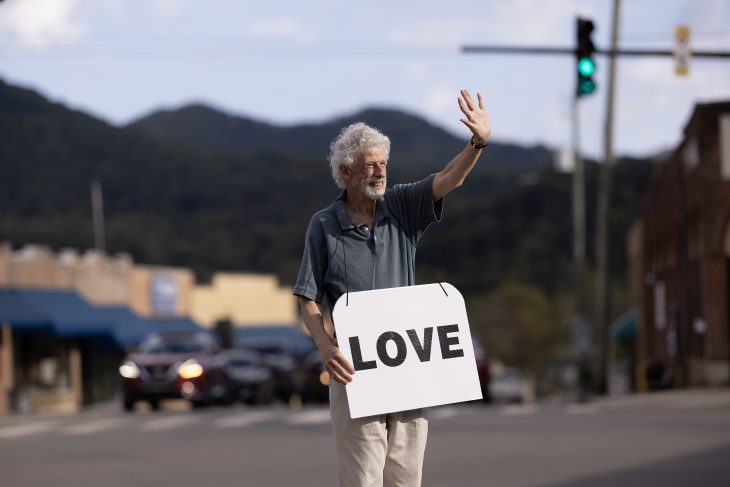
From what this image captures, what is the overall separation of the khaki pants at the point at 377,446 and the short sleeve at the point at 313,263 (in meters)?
0.45

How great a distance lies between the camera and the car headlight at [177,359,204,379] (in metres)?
30.2

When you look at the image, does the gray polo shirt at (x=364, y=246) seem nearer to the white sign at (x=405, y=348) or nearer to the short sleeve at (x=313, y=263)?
the short sleeve at (x=313, y=263)

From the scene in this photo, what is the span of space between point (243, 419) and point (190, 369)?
22.9ft

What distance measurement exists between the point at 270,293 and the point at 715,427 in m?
67.0

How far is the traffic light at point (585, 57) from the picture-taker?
917 inches

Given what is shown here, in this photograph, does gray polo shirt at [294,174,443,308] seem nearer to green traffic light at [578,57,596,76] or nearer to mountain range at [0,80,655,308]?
green traffic light at [578,57,596,76]

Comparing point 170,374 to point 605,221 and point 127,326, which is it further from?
point 127,326

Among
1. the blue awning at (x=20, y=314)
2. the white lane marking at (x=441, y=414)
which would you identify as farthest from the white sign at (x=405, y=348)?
the blue awning at (x=20, y=314)

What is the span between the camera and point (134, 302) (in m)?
64.8

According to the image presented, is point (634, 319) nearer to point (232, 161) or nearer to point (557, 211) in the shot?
point (557, 211)

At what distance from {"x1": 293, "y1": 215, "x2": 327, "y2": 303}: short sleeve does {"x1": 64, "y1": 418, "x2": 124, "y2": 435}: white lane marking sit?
46.6ft

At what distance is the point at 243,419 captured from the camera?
23594 millimetres

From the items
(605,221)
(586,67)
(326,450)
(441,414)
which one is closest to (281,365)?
(605,221)

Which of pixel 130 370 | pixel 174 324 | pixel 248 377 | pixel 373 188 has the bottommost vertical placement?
pixel 248 377
